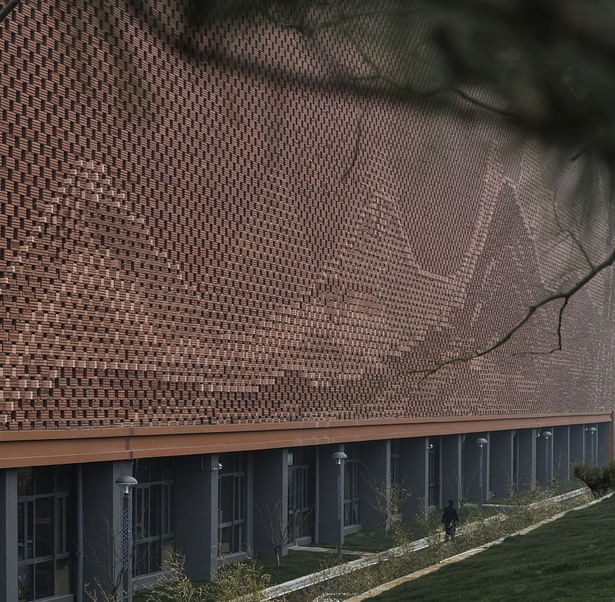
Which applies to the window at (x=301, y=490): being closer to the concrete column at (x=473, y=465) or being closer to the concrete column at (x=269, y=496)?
the concrete column at (x=269, y=496)

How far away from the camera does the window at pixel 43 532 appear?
17.0 metres

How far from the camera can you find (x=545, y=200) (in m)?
2.98

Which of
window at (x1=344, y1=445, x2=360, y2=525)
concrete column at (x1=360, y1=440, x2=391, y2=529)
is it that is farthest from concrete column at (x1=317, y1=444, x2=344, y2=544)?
concrete column at (x1=360, y1=440, x2=391, y2=529)

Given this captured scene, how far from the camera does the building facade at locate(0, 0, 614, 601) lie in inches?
616

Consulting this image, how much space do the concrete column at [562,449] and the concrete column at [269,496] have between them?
27.3 meters

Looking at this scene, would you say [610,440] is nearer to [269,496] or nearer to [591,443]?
[591,443]

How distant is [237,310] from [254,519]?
601cm

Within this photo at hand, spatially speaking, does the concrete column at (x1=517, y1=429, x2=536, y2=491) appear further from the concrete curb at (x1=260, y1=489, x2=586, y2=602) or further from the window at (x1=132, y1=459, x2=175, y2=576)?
the window at (x1=132, y1=459, x2=175, y2=576)

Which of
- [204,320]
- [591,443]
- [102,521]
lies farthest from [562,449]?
[102,521]

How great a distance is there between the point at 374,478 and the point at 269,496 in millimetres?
6302

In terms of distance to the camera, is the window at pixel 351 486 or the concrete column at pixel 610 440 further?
the concrete column at pixel 610 440

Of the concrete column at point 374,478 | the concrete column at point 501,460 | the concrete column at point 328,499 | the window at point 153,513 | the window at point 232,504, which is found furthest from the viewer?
the concrete column at point 501,460

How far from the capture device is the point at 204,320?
2041 cm

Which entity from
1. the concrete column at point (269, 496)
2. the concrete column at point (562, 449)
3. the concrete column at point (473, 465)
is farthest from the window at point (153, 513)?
the concrete column at point (562, 449)
